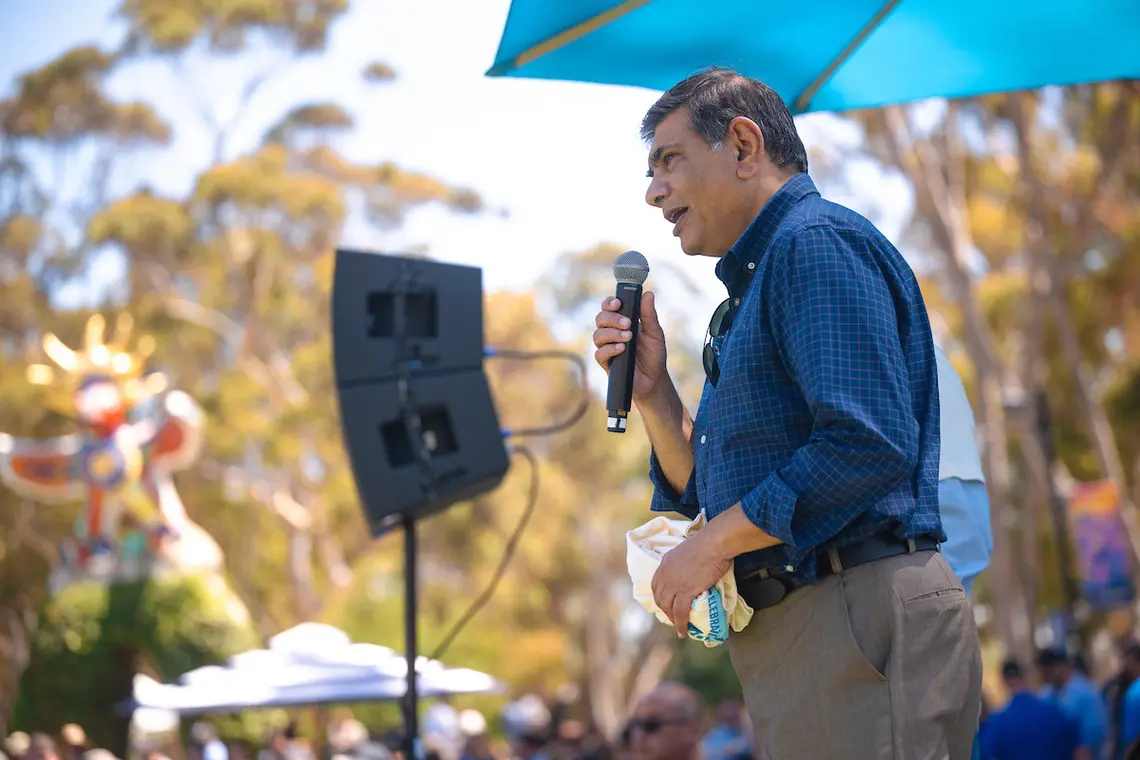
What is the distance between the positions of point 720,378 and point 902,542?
0.37 m

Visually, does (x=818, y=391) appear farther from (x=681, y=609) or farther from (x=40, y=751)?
(x=40, y=751)

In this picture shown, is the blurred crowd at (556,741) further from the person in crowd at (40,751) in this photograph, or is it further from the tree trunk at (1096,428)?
the tree trunk at (1096,428)

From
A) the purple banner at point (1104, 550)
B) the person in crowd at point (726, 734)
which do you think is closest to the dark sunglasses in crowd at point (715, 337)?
the person in crowd at point (726, 734)

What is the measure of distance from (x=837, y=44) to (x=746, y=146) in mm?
1370

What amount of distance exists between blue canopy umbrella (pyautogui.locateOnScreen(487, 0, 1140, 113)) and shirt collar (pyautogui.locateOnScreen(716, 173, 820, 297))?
1.05 m

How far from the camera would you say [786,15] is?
10.3 ft

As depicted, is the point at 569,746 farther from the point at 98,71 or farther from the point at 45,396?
the point at 98,71

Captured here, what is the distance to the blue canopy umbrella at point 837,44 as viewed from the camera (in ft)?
9.98

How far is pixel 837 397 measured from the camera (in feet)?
5.91

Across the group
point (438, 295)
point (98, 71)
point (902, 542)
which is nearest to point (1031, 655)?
point (438, 295)

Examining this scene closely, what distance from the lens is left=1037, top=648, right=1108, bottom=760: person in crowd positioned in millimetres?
7797

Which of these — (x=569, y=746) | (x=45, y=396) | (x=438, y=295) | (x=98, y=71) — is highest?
(x=98, y=71)

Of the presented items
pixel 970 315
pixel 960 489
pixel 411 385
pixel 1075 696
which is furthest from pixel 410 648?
pixel 970 315

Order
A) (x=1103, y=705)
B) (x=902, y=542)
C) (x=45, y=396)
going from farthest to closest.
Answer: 1. (x=45, y=396)
2. (x=1103, y=705)
3. (x=902, y=542)
